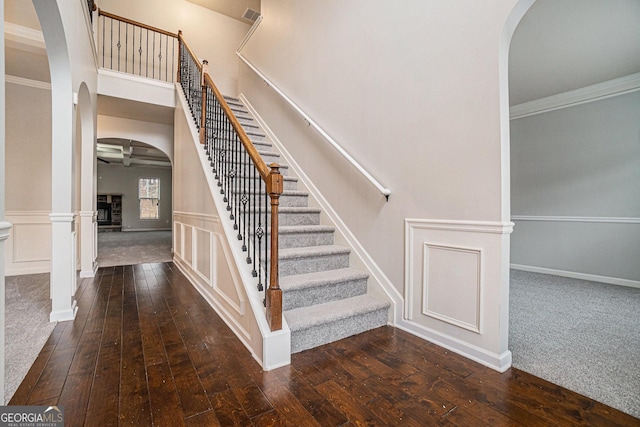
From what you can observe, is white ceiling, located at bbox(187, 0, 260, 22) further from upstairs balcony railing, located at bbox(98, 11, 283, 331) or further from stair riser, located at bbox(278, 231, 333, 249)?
stair riser, located at bbox(278, 231, 333, 249)

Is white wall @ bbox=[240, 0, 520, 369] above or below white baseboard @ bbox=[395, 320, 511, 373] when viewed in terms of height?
above

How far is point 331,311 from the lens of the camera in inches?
83.8

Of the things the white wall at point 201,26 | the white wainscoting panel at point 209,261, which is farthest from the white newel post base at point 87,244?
the white wall at point 201,26

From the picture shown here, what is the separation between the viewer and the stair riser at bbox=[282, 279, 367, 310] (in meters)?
2.16

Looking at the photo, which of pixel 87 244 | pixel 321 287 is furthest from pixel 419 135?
pixel 87 244

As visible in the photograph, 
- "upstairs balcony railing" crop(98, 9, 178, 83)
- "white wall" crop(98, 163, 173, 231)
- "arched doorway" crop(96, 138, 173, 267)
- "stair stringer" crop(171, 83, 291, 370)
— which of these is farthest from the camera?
"white wall" crop(98, 163, 173, 231)

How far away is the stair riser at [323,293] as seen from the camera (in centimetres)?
216

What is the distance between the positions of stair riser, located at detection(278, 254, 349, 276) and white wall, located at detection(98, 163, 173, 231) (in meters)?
12.5

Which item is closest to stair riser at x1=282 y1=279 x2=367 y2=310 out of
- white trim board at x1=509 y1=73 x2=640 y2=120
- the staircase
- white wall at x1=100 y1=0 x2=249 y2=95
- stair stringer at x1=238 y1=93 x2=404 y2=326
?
the staircase

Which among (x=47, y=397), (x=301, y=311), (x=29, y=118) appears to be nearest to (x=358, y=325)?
(x=301, y=311)

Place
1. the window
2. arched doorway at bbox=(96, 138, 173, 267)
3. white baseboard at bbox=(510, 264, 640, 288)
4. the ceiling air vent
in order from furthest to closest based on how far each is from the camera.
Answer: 1. the window
2. arched doorway at bbox=(96, 138, 173, 267)
3. the ceiling air vent
4. white baseboard at bbox=(510, 264, 640, 288)

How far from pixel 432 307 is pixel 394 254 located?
479 millimetres

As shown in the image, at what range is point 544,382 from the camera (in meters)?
1.59

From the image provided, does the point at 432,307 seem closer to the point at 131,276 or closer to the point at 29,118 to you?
the point at 131,276
